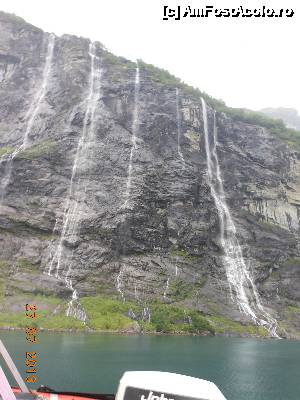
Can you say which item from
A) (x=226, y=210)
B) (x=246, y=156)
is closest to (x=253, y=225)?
(x=226, y=210)

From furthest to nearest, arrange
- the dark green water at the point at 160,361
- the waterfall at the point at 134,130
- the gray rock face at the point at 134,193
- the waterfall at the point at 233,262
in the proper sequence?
the waterfall at the point at 134,130 < the waterfall at the point at 233,262 < the gray rock face at the point at 134,193 < the dark green water at the point at 160,361

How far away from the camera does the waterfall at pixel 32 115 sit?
6334 centimetres

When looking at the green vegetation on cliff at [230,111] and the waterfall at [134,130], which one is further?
the green vegetation on cliff at [230,111]

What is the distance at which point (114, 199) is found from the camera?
63594mm

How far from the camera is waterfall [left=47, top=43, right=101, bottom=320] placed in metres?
54.2

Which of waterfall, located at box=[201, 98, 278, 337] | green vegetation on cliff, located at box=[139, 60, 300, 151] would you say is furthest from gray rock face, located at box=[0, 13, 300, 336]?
green vegetation on cliff, located at box=[139, 60, 300, 151]

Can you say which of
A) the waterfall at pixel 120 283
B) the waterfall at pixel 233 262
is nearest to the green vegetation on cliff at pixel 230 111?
the waterfall at pixel 233 262

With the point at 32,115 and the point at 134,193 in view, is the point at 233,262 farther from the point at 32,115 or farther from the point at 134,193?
the point at 32,115

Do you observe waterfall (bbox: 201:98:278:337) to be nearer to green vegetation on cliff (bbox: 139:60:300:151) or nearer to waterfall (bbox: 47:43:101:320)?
green vegetation on cliff (bbox: 139:60:300:151)

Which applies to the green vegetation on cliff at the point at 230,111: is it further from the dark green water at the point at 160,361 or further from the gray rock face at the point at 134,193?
the dark green water at the point at 160,361

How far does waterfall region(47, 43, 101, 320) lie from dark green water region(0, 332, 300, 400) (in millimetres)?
12753

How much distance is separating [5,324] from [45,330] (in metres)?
3.82

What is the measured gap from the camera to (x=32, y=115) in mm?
76688

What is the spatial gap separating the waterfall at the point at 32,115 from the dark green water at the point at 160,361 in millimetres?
28705
